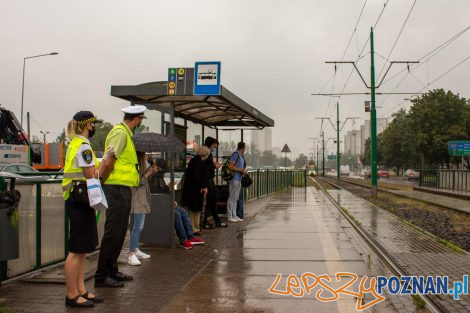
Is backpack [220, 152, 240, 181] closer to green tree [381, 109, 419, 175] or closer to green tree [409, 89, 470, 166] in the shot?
green tree [409, 89, 470, 166]

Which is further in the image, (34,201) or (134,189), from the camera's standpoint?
(134,189)

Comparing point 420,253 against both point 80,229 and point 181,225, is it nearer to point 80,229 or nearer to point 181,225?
point 181,225

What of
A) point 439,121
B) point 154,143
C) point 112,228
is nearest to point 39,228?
point 112,228

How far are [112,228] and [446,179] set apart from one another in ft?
95.6

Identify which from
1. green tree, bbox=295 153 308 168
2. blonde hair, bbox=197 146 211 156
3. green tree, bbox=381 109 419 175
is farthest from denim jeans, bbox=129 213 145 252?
green tree, bbox=295 153 308 168

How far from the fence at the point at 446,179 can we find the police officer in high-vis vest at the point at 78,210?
26614mm

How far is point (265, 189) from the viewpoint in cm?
2295

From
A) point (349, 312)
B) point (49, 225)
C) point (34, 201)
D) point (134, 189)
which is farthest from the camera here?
point (134, 189)

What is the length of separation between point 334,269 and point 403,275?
833mm

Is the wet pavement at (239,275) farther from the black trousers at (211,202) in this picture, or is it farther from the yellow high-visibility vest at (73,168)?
the yellow high-visibility vest at (73,168)

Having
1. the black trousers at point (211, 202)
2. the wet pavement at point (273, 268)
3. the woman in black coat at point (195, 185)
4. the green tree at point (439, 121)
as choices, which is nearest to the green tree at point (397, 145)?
the green tree at point (439, 121)

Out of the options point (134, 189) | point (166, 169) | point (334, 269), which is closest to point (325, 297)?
point (334, 269)

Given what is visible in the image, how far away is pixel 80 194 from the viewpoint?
4.83 meters

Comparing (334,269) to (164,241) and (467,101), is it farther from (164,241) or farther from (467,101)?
(467,101)
